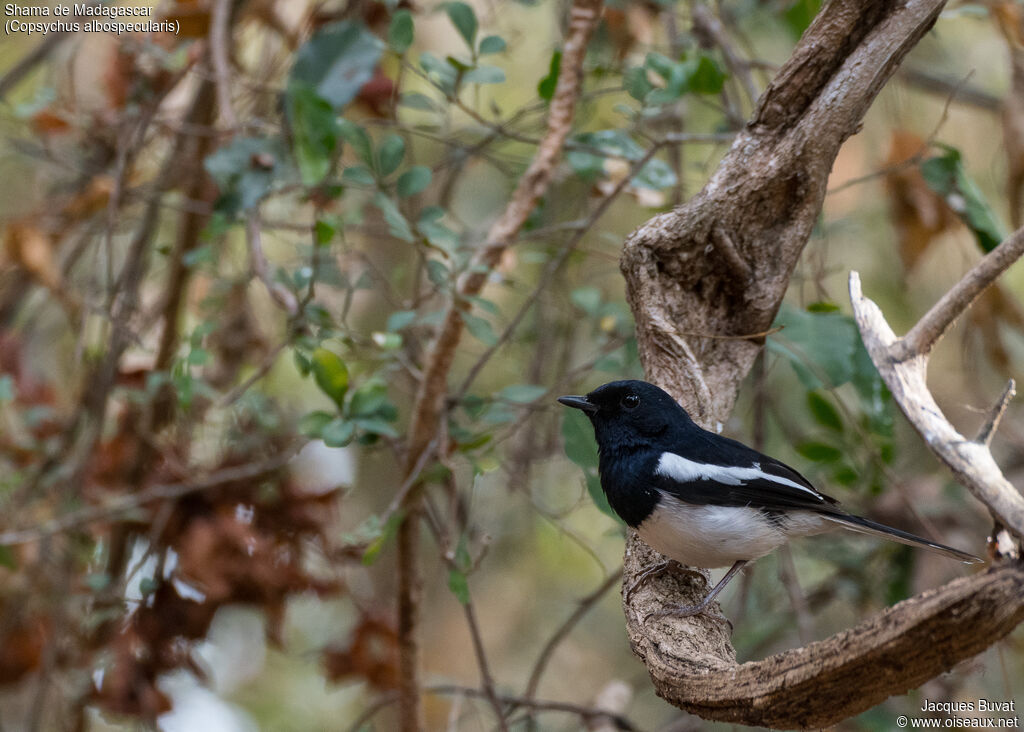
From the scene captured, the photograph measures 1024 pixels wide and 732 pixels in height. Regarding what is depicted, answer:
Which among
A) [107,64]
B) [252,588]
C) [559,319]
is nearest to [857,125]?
[559,319]

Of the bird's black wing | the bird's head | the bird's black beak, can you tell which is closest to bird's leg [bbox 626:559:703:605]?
the bird's black wing

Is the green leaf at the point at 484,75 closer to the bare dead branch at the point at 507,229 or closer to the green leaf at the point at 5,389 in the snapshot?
the bare dead branch at the point at 507,229

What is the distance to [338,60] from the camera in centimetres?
299

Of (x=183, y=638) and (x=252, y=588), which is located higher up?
(x=252, y=588)

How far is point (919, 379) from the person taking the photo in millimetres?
1537

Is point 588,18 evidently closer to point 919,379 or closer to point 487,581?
point 919,379

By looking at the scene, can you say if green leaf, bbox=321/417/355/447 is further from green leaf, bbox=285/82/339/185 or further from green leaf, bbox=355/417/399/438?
green leaf, bbox=285/82/339/185

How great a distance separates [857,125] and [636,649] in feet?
4.70

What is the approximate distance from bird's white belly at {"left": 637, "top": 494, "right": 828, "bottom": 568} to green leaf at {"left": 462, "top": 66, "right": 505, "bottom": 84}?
4.63ft

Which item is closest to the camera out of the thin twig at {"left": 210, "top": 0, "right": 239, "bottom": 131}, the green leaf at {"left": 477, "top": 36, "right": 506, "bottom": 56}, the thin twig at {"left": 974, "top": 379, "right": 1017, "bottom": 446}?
the thin twig at {"left": 974, "top": 379, "right": 1017, "bottom": 446}

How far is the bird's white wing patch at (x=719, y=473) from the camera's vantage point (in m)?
2.32

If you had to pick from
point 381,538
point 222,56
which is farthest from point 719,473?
point 222,56

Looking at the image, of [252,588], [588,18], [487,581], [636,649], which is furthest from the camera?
[487,581]

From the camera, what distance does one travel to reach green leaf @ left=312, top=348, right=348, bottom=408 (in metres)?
2.50
